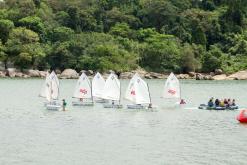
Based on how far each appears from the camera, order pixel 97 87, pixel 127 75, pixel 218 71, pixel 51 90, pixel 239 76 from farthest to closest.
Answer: pixel 218 71, pixel 239 76, pixel 127 75, pixel 97 87, pixel 51 90

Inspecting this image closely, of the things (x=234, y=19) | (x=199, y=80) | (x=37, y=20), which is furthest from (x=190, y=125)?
(x=234, y=19)

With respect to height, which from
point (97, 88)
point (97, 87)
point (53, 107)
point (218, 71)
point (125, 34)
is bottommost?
point (53, 107)

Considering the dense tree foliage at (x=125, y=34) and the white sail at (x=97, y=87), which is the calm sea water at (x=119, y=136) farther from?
the dense tree foliage at (x=125, y=34)

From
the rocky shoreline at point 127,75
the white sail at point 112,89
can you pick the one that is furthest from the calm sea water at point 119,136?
the rocky shoreline at point 127,75

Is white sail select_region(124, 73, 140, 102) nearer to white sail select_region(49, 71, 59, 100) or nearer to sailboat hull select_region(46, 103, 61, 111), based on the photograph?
sailboat hull select_region(46, 103, 61, 111)

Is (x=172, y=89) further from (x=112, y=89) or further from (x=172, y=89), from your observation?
(x=112, y=89)

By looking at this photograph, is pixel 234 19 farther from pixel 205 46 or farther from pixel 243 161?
pixel 243 161

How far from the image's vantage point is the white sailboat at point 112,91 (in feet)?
224

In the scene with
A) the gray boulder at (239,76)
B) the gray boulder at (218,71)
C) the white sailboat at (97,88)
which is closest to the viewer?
the white sailboat at (97,88)

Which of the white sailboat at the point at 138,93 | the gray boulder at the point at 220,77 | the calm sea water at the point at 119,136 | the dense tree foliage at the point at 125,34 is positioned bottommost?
the calm sea water at the point at 119,136

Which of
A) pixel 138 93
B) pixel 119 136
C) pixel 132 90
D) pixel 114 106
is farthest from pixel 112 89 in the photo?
pixel 119 136

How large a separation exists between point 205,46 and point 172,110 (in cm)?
8263

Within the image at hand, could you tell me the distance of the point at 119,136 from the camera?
4784 centimetres

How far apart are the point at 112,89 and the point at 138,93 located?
12.9ft
